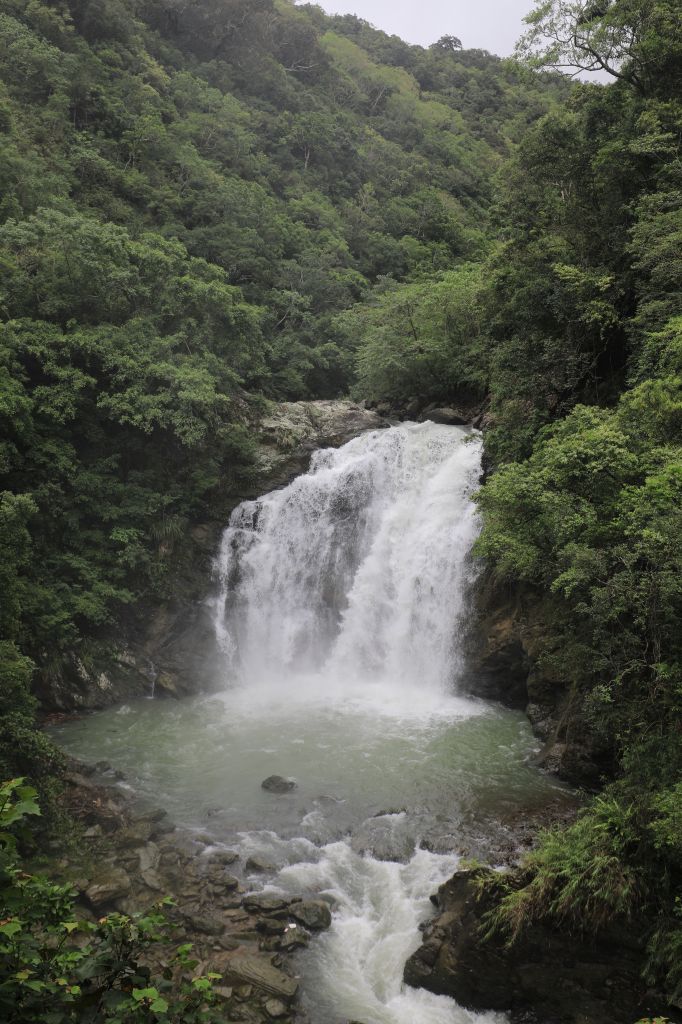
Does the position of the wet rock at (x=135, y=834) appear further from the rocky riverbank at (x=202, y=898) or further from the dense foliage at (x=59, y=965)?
the dense foliage at (x=59, y=965)

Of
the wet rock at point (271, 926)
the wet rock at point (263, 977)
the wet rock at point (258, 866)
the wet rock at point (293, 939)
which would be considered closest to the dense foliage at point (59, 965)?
the wet rock at point (263, 977)

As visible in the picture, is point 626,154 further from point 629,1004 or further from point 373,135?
point 373,135

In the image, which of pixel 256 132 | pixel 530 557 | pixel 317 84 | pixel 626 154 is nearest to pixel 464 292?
pixel 626 154

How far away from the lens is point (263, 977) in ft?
25.1

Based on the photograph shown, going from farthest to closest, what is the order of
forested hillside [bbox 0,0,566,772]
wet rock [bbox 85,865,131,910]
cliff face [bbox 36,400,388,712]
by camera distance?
forested hillside [bbox 0,0,566,772] < cliff face [bbox 36,400,388,712] < wet rock [bbox 85,865,131,910]

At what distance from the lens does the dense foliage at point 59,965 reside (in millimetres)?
2863

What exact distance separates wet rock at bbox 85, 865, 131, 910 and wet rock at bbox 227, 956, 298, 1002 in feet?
6.47

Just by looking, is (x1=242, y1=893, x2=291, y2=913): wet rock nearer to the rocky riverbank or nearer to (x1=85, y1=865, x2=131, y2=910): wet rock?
the rocky riverbank

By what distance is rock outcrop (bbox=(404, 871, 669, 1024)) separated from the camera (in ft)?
22.6

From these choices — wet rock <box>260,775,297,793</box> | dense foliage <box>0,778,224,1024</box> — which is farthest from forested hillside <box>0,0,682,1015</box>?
dense foliage <box>0,778,224,1024</box>

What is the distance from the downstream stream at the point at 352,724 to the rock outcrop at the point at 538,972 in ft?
1.12

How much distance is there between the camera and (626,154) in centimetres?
1424

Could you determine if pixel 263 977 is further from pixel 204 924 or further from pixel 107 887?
pixel 107 887

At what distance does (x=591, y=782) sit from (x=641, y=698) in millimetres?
3117
